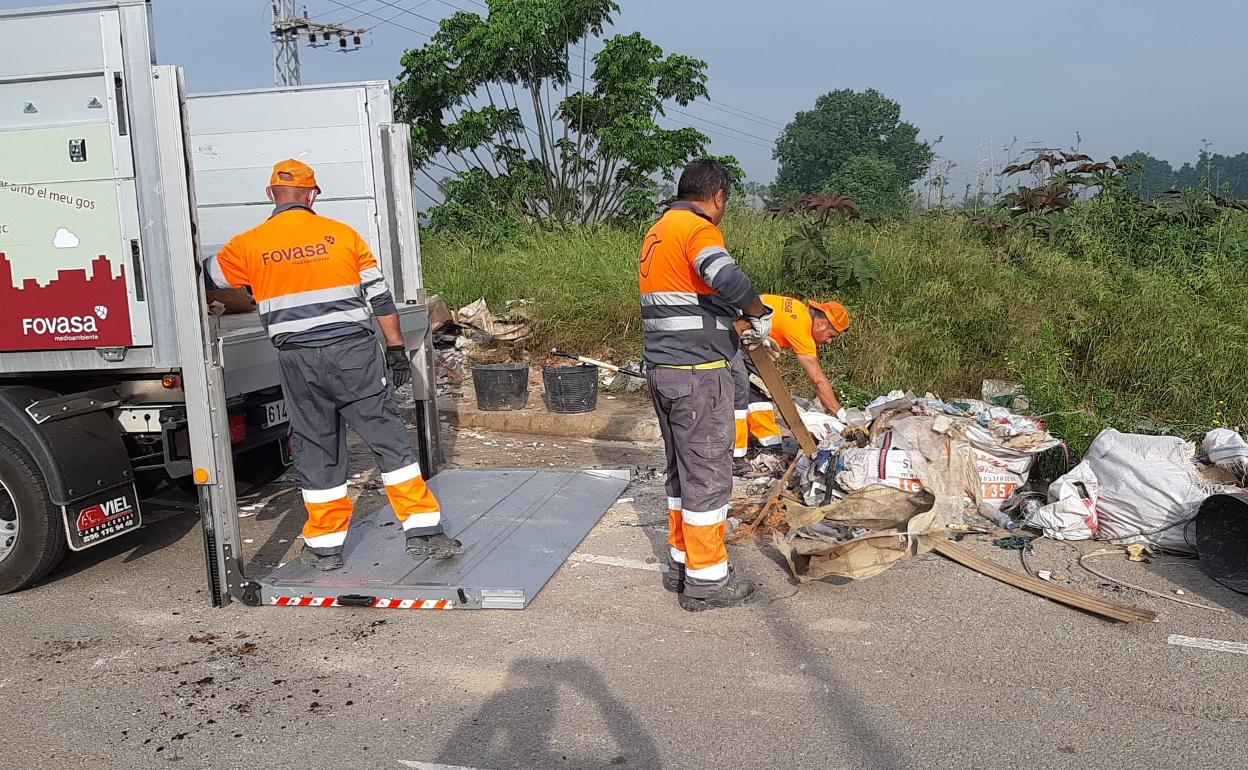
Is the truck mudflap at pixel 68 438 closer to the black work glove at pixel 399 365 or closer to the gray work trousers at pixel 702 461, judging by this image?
the black work glove at pixel 399 365

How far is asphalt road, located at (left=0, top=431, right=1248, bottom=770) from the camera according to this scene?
3080mm

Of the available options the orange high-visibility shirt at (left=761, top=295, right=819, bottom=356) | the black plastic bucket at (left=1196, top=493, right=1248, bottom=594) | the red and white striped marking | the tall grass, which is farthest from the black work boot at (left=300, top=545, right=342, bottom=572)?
the tall grass

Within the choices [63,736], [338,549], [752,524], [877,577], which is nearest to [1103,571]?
[877,577]

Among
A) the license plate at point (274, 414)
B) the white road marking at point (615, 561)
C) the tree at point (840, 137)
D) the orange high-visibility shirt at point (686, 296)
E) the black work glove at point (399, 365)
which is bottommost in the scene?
the white road marking at point (615, 561)

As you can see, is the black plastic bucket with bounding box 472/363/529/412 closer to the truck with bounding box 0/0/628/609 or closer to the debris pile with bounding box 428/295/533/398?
the debris pile with bounding box 428/295/533/398

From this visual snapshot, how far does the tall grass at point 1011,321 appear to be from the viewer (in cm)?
709

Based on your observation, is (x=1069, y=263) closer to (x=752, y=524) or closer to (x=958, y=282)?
(x=958, y=282)

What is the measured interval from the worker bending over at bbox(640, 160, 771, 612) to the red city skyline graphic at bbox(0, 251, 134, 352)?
235 centimetres

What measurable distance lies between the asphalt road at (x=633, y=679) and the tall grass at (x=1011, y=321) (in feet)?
8.80

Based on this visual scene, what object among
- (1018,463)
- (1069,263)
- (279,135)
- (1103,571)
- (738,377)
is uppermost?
(279,135)

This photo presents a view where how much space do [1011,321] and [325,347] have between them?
5.99 meters

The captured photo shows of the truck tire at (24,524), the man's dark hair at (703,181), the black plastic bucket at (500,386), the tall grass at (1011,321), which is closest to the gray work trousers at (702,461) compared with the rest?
the man's dark hair at (703,181)

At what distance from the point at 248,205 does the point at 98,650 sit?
3.18 m

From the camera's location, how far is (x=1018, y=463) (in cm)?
546
